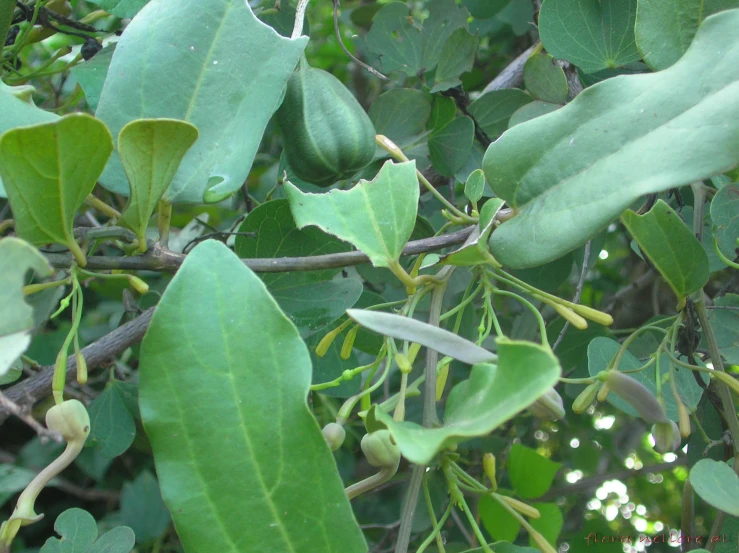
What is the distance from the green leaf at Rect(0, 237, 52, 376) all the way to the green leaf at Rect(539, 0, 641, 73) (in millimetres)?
644

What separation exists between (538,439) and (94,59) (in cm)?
120

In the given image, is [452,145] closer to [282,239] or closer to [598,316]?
[282,239]

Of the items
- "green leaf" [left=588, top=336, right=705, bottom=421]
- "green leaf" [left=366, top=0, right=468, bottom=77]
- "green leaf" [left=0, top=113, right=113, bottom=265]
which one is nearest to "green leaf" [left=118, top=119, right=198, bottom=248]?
"green leaf" [left=0, top=113, right=113, bottom=265]

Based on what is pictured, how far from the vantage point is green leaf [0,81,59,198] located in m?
0.52

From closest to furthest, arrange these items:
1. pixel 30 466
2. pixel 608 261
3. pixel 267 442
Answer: pixel 267 442
pixel 30 466
pixel 608 261

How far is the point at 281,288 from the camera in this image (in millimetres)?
733

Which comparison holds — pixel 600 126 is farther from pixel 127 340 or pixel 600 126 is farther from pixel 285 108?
pixel 127 340

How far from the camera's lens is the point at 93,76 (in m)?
0.78

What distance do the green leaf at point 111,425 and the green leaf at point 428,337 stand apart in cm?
61

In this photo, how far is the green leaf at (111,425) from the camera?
2.90ft

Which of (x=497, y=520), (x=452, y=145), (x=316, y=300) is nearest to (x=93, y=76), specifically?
(x=316, y=300)

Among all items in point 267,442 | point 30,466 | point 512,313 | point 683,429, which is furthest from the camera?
point 512,313

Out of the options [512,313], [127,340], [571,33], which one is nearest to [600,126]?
[571,33]

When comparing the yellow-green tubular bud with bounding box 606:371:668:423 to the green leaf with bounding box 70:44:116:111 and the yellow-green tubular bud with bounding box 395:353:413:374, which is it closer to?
the yellow-green tubular bud with bounding box 395:353:413:374
